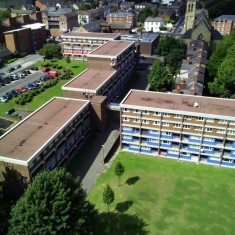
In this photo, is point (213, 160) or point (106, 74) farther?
point (106, 74)

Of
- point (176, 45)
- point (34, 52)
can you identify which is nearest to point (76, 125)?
point (176, 45)

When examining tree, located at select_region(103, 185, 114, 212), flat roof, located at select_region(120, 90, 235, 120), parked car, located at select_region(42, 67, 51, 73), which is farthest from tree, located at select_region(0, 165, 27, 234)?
parked car, located at select_region(42, 67, 51, 73)

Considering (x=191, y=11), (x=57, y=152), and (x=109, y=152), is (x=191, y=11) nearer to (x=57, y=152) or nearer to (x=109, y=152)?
(x=109, y=152)

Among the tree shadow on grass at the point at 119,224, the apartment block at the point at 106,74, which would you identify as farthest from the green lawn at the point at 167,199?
the apartment block at the point at 106,74

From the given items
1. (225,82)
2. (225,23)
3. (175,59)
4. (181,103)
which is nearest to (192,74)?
(225,82)

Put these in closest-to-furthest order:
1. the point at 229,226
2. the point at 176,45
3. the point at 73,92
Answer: the point at 229,226
the point at 73,92
the point at 176,45

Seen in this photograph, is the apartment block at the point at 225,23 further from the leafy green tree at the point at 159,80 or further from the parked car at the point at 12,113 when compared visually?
the parked car at the point at 12,113

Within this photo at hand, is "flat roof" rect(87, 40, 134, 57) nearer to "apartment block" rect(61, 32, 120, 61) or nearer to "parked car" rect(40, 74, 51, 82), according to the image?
"apartment block" rect(61, 32, 120, 61)

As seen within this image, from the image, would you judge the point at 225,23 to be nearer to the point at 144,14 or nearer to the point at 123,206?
the point at 144,14
